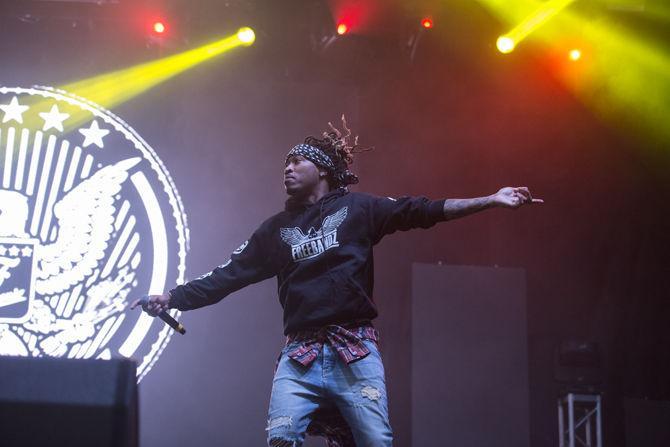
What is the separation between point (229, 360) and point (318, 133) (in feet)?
5.42

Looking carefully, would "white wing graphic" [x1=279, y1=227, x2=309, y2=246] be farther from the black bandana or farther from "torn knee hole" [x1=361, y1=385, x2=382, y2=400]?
"torn knee hole" [x1=361, y1=385, x2=382, y2=400]

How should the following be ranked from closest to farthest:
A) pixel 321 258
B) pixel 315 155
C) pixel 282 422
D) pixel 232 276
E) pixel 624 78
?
pixel 282 422
pixel 321 258
pixel 232 276
pixel 315 155
pixel 624 78

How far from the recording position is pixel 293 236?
10.7 feet

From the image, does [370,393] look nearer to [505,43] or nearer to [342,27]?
[342,27]

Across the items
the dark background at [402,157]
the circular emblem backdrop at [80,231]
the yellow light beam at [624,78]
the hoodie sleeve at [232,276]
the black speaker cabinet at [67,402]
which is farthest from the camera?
the yellow light beam at [624,78]

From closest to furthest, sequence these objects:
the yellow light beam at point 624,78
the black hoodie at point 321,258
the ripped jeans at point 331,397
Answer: the ripped jeans at point 331,397, the black hoodie at point 321,258, the yellow light beam at point 624,78


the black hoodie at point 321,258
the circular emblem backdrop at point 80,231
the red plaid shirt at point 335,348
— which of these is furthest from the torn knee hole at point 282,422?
the circular emblem backdrop at point 80,231

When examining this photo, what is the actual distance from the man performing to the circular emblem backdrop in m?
1.71

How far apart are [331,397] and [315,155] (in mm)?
1138

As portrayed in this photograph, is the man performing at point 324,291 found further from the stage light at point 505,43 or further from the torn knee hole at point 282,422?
the stage light at point 505,43

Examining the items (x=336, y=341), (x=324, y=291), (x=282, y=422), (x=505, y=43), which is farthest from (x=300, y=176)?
(x=505, y=43)

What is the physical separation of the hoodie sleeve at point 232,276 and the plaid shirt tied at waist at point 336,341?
0.43m

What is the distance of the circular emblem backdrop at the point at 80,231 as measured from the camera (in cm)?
479

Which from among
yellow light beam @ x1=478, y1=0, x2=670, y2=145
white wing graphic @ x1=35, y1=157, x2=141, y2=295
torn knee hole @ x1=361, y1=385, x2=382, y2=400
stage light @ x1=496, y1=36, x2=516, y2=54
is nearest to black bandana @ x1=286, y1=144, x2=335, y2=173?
torn knee hole @ x1=361, y1=385, x2=382, y2=400
